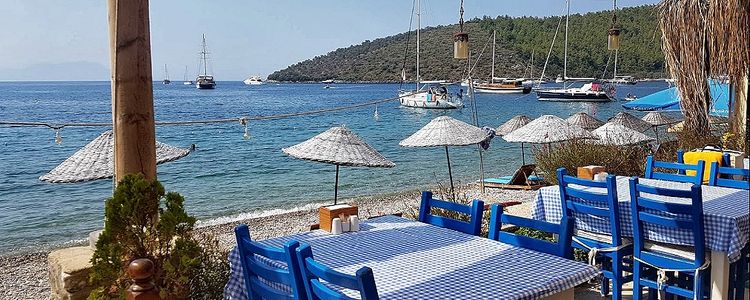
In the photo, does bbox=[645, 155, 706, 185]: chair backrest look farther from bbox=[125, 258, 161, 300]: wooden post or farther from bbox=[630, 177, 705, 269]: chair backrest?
bbox=[125, 258, 161, 300]: wooden post

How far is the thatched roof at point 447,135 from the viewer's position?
817 centimetres

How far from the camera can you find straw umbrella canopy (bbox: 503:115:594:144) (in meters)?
10.2

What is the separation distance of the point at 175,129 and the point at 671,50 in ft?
118

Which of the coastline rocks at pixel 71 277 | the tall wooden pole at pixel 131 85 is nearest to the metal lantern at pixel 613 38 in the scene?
the tall wooden pole at pixel 131 85

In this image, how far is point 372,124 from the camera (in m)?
43.0

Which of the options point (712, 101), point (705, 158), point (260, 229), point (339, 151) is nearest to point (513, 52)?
point (712, 101)

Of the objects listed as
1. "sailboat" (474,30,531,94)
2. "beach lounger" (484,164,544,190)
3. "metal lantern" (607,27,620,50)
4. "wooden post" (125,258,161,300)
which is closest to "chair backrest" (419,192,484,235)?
"wooden post" (125,258,161,300)

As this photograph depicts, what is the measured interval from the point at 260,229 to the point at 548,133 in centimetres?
505

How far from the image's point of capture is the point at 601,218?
4.16 metres

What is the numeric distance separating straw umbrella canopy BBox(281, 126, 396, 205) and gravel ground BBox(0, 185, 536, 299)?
0.74m

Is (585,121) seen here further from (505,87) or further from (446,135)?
(505,87)

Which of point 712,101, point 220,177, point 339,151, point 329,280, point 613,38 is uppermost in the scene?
point 613,38

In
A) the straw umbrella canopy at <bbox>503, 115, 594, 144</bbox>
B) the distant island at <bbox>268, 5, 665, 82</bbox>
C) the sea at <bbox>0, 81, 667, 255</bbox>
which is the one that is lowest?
the sea at <bbox>0, 81, 667, 255</bbox>

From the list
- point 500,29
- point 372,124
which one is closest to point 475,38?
point 500,29
